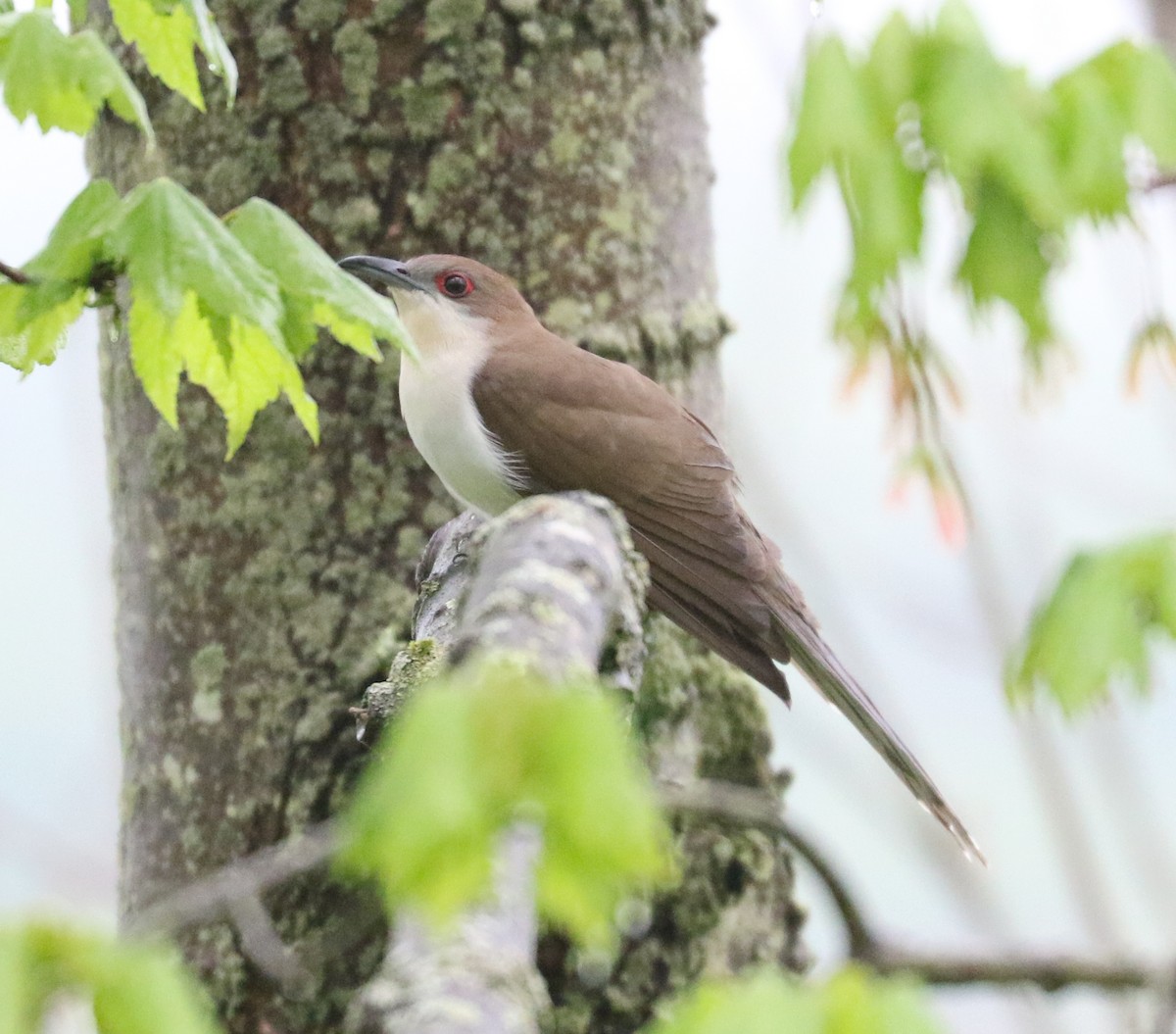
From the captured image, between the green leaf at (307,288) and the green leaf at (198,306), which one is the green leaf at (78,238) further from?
the green leaf at (307,288)

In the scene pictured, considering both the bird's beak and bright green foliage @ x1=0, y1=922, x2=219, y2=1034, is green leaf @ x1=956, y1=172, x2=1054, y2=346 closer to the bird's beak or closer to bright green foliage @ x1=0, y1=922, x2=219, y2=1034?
the bird's beak

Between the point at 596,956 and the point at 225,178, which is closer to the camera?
the point at 596,956

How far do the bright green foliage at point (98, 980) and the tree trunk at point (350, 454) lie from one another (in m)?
1.80

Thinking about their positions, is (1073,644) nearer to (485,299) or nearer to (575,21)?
(485,299)

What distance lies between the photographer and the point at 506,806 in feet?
3.64

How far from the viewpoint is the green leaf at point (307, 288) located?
7.11 feet

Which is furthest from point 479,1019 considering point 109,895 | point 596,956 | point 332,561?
point 109,895

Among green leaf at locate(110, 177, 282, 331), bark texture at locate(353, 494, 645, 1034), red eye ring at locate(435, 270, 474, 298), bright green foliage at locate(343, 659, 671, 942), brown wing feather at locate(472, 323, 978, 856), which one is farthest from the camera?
red eye ring at locate(435, 270, 474, 298)

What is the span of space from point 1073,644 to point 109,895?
15.0ft

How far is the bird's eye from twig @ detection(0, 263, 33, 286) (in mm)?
1348

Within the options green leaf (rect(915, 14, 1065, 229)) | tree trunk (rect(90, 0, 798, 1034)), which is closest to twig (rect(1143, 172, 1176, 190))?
green leaf (rect(915, 14, 1065, 229))

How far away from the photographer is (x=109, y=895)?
6.37m

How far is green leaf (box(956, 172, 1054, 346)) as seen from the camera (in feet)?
9.49

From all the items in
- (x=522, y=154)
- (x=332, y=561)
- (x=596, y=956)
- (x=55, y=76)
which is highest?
(x=522, y=154)
